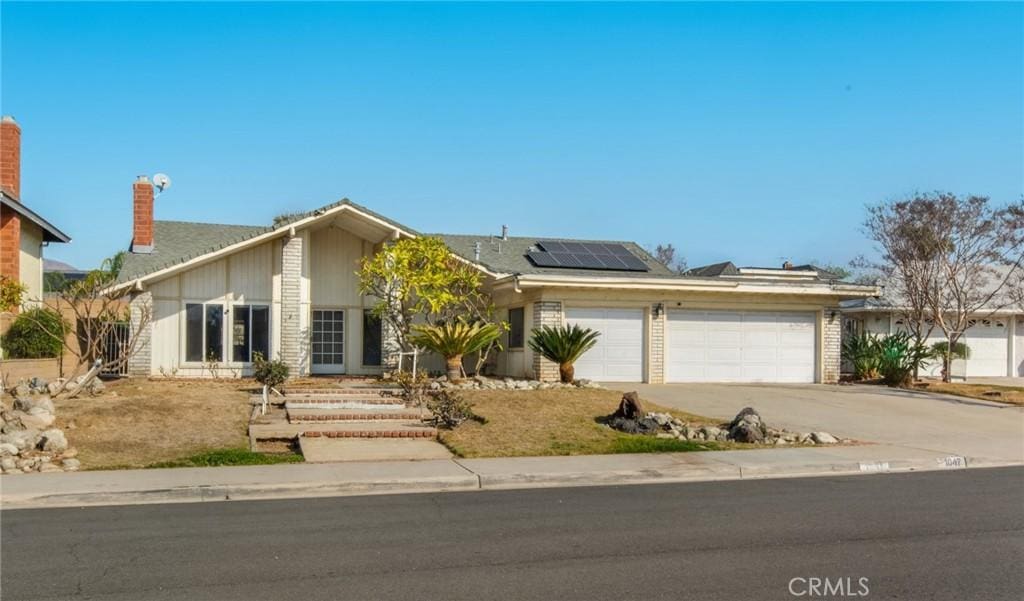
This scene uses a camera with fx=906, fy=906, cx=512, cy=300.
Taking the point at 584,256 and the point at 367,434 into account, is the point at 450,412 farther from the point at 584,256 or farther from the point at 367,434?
the point at 584,256

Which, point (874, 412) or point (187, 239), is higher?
point (187, 239)

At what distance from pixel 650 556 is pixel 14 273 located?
73.3ft

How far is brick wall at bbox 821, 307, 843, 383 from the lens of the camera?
25781 mm

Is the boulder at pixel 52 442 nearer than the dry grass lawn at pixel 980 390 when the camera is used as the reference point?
Yes

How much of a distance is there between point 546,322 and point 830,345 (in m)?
8.67

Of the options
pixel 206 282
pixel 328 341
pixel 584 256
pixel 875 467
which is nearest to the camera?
pixel 875 467

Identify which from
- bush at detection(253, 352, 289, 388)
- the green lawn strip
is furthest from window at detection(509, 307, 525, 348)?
the green lawn strip

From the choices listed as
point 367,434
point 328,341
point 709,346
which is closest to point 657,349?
point 709,346

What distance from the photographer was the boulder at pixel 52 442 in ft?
41.6

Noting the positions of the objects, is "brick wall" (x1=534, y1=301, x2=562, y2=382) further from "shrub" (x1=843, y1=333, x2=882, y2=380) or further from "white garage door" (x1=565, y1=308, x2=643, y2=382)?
"shrub" (x1=843, y1=333, x2=882, y2=380)

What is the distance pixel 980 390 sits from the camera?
25.0 m

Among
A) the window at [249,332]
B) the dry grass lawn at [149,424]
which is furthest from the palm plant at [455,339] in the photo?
the window at [249,332]

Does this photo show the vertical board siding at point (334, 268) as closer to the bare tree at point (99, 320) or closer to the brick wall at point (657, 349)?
the bare tree at point (99, 320)

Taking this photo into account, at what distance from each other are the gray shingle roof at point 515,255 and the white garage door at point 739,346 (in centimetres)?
218
